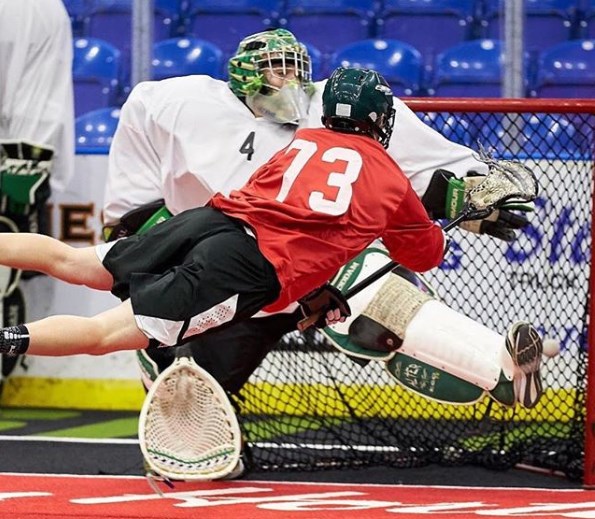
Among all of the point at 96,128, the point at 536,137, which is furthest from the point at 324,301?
the point at 96,128

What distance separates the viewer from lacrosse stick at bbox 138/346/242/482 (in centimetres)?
421

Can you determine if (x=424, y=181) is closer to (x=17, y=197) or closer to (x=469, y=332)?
(x=469, y=332)

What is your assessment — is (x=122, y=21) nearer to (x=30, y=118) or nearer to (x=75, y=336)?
(x=30, y=118)

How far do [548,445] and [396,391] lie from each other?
60cm

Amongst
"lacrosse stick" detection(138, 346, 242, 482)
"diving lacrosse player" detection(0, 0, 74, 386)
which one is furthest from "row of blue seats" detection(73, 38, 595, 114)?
"lacrosse stick" detection(138, 346, 242, 482)

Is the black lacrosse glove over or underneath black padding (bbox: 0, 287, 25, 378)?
over

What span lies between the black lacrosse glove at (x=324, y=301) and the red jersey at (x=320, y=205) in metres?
0.24

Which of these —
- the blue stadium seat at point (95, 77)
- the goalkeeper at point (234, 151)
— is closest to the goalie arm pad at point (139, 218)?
the goalkeeper at point (234, 151)

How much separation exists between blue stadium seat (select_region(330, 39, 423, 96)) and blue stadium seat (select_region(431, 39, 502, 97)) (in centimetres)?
11

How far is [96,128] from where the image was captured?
6.83m

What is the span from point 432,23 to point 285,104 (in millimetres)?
3255

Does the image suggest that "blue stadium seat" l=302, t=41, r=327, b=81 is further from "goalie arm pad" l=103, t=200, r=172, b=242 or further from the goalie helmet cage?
"goalie arm pad" l=103, t=200, r=172, b=242

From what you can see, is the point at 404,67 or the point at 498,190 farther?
the point at 404,67

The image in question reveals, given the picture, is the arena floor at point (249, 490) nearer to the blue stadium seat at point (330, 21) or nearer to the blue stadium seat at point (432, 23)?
the blue stadium seat at point (330, 21)
